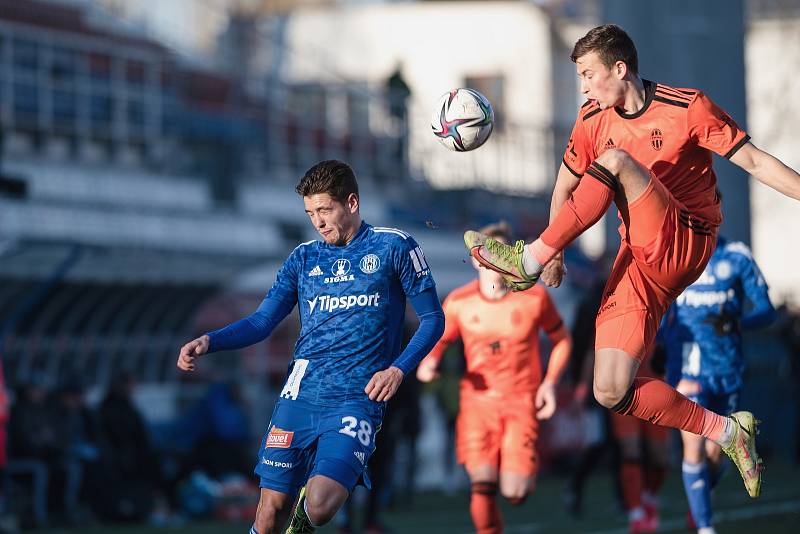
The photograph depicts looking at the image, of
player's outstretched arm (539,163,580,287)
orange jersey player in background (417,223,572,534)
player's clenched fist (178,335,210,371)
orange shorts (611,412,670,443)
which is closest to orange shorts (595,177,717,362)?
player's outstretched arm (539,163,580,287)

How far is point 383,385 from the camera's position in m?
7.32

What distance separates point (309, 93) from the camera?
26.0 m

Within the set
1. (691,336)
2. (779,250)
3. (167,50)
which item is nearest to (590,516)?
(691,336)

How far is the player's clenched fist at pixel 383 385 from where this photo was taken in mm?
7316

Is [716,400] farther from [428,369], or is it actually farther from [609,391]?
[609,391]

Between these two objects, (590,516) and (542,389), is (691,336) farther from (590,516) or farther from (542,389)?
(590,516)

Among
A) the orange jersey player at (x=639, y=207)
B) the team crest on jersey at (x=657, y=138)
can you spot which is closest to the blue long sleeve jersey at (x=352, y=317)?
the orange jersey player at (x=639, y=207)

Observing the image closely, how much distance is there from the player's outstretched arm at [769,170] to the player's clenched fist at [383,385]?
192cm

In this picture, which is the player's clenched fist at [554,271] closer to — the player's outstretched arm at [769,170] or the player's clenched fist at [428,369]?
the player's outstretched arm at [769,170]

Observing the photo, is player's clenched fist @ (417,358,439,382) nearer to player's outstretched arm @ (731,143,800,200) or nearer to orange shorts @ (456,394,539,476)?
orange shorts @ (456,394,539,476)

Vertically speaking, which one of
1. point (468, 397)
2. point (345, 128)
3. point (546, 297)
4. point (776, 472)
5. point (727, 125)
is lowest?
point (776, 472)

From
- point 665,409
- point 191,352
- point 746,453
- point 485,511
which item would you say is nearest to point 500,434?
point 485,511

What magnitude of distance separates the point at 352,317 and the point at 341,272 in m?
0.24

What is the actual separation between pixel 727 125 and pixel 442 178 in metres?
18.9
